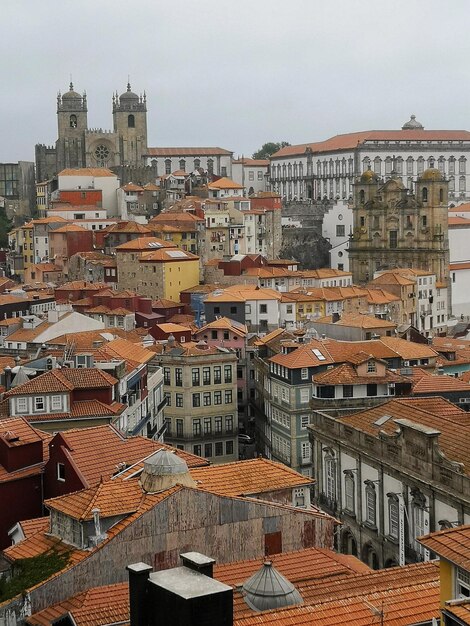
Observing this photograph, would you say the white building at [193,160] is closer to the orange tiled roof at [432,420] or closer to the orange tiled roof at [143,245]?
the orange tiled roof at [143,245]

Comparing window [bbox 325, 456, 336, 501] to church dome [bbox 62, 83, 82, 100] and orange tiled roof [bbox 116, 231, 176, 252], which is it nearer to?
orange tiled roof [bbox 116, 231, 176, 252]

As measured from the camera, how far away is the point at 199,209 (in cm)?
10575

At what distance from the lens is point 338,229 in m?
127

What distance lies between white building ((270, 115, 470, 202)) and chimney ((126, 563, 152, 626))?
12854 cm

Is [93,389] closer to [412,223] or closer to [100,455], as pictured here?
[100,455]

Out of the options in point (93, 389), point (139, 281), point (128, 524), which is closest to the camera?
point (128, 524)

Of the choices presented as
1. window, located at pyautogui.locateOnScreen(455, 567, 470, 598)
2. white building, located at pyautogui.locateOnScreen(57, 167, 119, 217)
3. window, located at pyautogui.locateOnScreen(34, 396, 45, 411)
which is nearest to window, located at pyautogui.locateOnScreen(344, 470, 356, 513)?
window, located at pyautogui.locateOnScreen(34, 396, 45, 411)

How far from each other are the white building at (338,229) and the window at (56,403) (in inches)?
3308

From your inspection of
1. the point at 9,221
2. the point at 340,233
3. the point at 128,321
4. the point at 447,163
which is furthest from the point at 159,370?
the point at 447,163

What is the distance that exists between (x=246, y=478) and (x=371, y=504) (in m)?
11.1

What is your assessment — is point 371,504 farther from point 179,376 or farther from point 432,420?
point 179,376

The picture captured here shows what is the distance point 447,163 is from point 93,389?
115396mm

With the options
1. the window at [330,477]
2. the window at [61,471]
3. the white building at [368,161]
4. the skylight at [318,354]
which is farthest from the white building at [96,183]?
the window at [61,471]

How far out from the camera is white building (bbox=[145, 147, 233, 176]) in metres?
146
